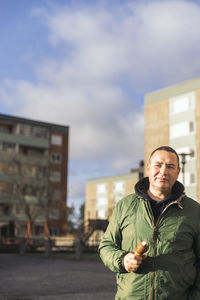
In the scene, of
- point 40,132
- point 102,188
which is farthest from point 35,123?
point 102,188

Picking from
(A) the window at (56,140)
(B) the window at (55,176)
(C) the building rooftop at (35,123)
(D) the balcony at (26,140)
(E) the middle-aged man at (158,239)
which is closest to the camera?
(E) the middle-aged man at (158,239)

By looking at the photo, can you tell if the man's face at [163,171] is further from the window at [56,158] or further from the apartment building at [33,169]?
the window at [56,158]

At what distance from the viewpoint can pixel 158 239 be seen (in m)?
3.65

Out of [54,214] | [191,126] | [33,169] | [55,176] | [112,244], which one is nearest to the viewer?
[112,244]

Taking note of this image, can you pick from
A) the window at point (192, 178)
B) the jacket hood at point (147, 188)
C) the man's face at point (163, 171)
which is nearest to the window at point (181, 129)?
the window at point (192, 178)

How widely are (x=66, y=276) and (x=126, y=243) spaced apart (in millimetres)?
13732

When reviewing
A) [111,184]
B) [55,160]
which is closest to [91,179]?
[111,184]

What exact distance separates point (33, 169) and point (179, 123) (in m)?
22.8

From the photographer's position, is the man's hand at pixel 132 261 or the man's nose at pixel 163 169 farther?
the man's nose at pixel 163 169

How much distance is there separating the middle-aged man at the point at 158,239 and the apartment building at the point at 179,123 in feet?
150

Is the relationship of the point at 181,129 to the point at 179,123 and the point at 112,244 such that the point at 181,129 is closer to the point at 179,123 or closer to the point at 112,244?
the point at 179,123

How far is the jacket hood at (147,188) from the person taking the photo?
12.3 feet

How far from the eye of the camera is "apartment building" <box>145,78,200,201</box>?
5134 centimetres

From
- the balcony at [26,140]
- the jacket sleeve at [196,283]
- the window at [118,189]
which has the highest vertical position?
the balcony at [26,140]
